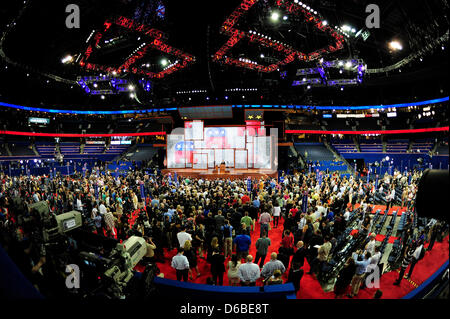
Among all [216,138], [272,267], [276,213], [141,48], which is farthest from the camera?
[216,138]

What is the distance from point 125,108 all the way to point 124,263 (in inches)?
1355

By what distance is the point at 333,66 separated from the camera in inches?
790

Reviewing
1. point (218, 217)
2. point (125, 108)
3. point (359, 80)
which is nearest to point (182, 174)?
point (218, 217)

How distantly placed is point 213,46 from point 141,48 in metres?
5.50

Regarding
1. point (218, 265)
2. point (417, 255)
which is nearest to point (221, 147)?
point (218, 265)

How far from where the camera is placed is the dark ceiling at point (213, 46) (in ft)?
43.1

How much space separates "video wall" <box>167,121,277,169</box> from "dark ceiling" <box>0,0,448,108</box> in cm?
305

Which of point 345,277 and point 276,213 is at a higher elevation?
point 276,213

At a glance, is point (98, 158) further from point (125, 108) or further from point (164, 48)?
point (164, 48)

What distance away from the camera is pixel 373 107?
108 ft

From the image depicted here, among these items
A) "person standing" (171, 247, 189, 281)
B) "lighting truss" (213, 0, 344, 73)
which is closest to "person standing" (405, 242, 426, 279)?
"person standing" (171, 247, 189, 281)

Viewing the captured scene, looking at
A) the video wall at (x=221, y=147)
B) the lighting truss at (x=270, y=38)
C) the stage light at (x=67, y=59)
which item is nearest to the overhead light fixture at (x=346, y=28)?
the lighting truss at (x=270, y=38)

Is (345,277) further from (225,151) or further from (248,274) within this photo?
(225,151)

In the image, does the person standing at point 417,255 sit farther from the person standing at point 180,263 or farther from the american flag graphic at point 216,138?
the american flag graphic at point 216,138
